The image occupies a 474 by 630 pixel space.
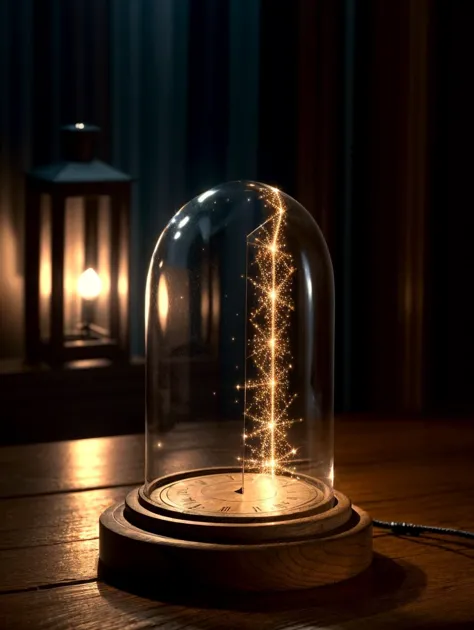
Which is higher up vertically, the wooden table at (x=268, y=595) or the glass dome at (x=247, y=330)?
the glass dome at (x=247, y=330)

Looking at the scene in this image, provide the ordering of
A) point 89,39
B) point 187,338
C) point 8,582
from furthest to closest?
point 89,39 < point 187,338 < point 8,582

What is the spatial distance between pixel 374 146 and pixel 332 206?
149 millimetres

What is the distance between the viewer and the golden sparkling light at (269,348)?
1406mm

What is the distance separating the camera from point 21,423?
2.53 m

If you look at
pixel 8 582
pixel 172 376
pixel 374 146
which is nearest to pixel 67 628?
pixel 8 582

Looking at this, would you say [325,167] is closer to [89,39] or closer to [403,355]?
[403,355]

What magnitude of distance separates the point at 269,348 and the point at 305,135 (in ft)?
3.18

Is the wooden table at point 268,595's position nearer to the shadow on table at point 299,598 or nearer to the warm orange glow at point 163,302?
→ the shadow on table at point 299,598

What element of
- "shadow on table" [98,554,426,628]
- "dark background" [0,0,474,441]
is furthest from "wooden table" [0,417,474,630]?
"dark background" [0,0,474,441]

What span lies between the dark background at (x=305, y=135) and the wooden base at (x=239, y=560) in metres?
1.08

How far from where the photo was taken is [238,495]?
4.19ft

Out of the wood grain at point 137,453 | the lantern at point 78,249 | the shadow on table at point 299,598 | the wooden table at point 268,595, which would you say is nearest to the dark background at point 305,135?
the lantern at point 78,249

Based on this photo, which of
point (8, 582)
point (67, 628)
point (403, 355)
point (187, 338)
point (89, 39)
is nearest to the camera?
point (67, 628)

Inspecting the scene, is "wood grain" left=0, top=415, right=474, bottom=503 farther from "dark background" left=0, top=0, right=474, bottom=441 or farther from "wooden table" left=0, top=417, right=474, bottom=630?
"dark background" left=0, top=0, right=474, bottom=441
